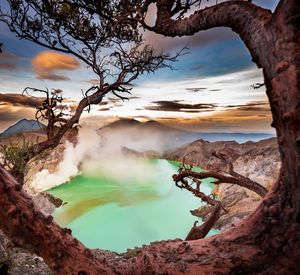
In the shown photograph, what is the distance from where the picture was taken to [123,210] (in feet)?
77.9

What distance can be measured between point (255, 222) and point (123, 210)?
23.3m

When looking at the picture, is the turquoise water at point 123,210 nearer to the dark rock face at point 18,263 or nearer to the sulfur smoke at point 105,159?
the sulfur smoke at point 105,159

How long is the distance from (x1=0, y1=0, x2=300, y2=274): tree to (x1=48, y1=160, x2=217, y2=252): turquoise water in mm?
15999

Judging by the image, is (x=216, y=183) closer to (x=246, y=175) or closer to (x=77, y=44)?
(x=77, y=44)

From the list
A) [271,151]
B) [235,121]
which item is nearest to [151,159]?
[235,121]

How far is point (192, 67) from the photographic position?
1508 centimetres

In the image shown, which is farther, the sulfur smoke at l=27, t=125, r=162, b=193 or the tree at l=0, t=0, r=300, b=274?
the sulfur smoke at l=27, t=125, r=162, b=193

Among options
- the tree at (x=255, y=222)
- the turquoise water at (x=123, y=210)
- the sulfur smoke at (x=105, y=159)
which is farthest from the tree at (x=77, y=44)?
the sulfur smoke at (x=105, y=159)

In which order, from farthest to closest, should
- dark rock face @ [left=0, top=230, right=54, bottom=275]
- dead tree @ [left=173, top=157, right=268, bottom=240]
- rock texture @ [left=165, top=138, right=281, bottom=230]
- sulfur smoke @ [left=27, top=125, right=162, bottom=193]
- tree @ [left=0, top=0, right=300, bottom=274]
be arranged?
sulfur smoke @ [left=27, top=125, right=162, bottom=193] → rock texture @ [left=165, top=138, right=281, bottom=230] → dark rock face @ [left=0, top=230, right=54, bottom=275] → dead tree @ [left=173, top=157, right=268, bottom=240] → tree @ [left=0, top=0, right=300, bottom=274]

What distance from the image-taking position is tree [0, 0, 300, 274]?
1.11 metres

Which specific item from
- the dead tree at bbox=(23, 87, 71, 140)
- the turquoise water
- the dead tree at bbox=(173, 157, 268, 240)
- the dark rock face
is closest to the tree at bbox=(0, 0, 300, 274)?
the dead tree at bbox=(173, 157, 268, 240)

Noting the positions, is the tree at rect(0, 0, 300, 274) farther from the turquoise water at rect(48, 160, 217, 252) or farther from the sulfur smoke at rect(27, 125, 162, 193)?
the sulfur smoke at rect(27, 125, 162, 193)

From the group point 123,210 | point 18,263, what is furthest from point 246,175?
point 18,263

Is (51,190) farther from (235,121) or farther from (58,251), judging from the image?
(58,251)
